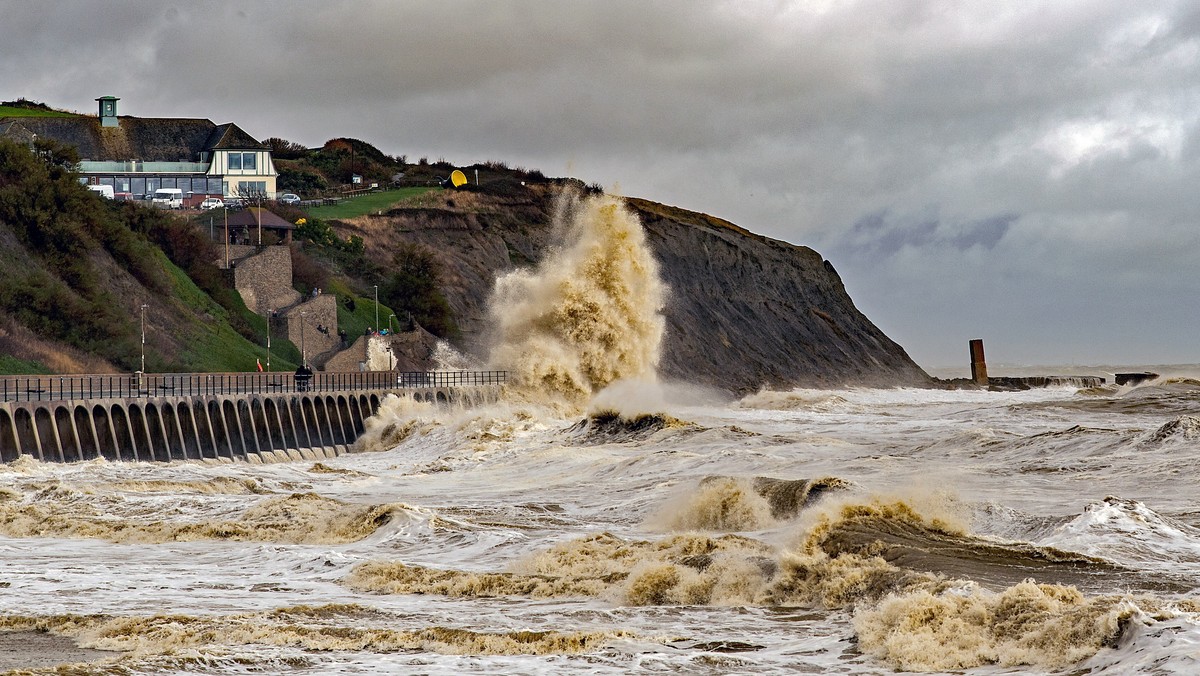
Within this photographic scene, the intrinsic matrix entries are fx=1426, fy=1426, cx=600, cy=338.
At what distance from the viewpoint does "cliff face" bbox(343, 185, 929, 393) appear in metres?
88.5

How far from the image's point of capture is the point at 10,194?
Result: 201ft

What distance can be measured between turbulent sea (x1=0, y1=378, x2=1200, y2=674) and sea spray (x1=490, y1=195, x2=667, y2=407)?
A: 2463 centimetres

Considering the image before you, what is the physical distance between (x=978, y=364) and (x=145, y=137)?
59836mm

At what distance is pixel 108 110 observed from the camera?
327 feet

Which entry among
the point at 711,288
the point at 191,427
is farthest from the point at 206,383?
the point at 711,288

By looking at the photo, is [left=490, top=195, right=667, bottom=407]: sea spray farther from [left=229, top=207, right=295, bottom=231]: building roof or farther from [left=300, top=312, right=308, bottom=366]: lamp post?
[left=229, top=207, right=295, bottom=231]: building roof

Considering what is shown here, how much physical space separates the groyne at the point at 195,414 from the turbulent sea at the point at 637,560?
5.70 feet

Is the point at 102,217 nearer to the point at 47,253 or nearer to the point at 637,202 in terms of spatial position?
the point at 47,253

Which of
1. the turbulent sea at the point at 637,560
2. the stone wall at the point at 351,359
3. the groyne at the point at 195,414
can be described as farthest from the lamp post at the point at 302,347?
the turbulent sea at the point at 637,560

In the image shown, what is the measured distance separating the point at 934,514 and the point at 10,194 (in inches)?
2038

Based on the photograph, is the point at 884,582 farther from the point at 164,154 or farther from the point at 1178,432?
the point at 164,154

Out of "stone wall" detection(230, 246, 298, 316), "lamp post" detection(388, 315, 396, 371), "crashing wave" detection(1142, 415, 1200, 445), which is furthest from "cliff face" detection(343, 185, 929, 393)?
"crashing wave" detection(1142, 415, 1200, 445)

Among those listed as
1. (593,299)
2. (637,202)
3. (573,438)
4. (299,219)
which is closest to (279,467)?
(573,438)

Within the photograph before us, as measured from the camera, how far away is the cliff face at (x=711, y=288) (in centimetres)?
8850
